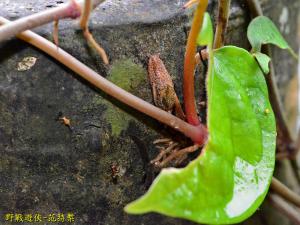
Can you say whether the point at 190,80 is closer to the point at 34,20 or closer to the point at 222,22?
the point at 222,22

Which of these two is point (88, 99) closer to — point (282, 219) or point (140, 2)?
point (140, 2)

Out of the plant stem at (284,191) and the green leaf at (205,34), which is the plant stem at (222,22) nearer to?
the green leaf at (205,34)

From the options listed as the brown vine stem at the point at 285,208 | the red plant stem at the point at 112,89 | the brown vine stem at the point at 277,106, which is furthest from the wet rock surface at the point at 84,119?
the brown vine stem at the point at 285,208

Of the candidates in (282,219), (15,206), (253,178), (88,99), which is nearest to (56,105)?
(88,99)

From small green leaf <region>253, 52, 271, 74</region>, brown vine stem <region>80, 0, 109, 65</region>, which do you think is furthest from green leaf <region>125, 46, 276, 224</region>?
brown vine stem <region>80, 0, 109, 65</region>

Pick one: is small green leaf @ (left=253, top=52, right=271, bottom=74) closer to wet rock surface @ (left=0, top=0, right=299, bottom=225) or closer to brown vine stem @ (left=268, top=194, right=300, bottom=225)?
wet rock surface @ (left=0, top=0, right=299, bottom=225)
